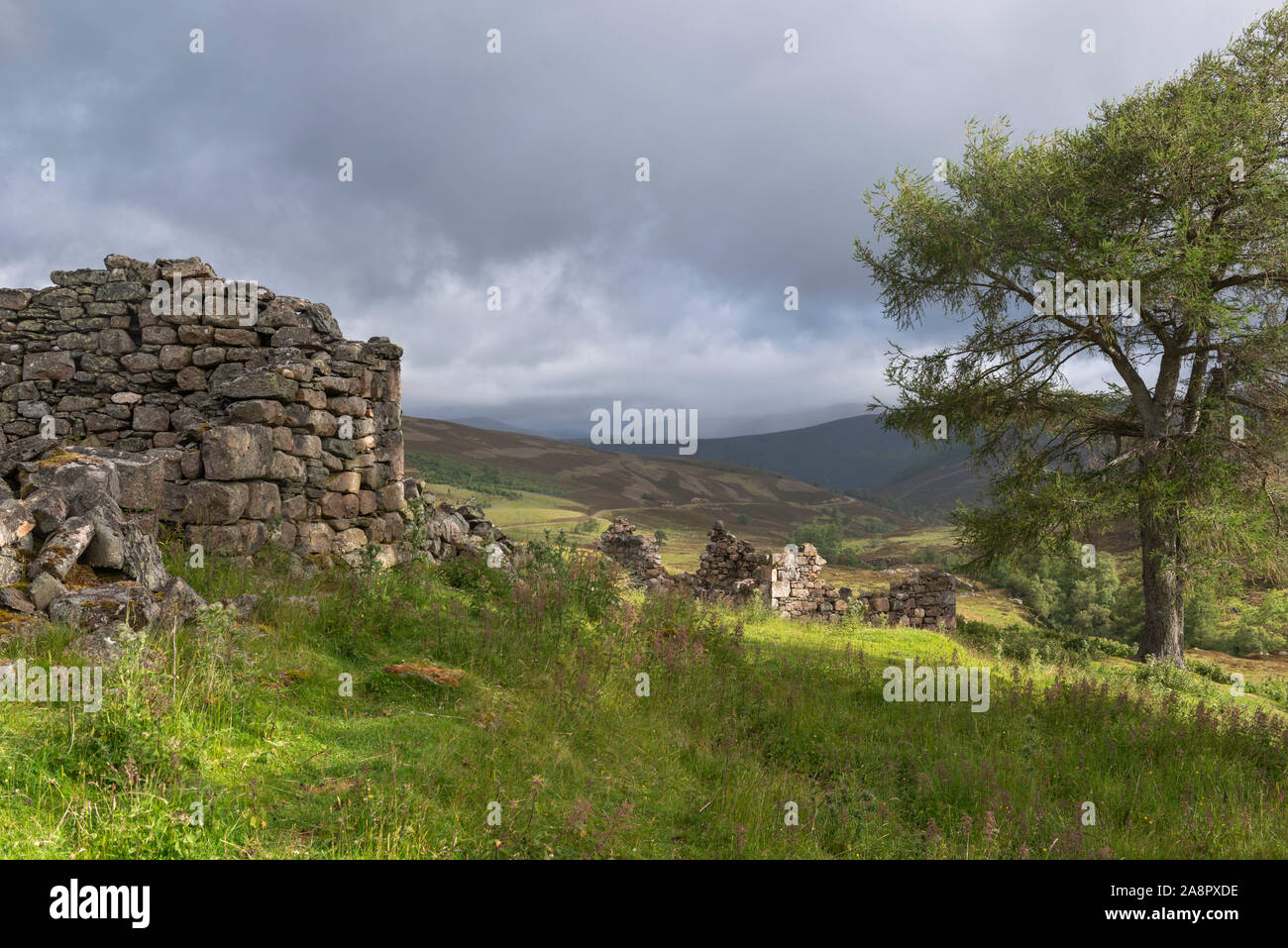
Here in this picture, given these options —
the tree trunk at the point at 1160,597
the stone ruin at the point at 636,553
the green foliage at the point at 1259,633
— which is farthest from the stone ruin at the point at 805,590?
the green foliage at the point at 1259,633

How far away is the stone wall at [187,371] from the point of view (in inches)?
368

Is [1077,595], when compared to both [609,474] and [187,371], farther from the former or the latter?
[609,474]

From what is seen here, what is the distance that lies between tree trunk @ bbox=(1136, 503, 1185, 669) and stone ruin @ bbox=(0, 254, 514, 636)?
52.4 ft

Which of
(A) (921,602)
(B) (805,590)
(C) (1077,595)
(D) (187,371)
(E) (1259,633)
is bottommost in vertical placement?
(E) (1259,633)

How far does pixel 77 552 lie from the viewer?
5.80 meters

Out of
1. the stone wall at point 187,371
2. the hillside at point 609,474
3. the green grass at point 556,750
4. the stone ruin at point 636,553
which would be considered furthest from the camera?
the hillside at point 609,474

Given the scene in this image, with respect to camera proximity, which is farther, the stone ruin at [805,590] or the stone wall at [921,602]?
the stone wall at [921,602]

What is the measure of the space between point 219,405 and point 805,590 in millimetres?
15413

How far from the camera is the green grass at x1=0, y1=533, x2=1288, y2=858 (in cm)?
377

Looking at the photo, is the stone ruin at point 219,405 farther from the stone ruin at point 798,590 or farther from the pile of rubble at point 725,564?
Result: the pile of rubble at point 725,564

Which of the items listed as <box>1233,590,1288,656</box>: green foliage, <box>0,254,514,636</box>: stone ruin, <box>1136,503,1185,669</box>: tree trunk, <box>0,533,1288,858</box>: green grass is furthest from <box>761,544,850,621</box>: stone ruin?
<box>1233,590,1288,656</box>: green foliage

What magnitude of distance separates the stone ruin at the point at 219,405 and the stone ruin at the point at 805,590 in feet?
32.5

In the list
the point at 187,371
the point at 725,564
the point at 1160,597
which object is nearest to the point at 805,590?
the point at 725,564
